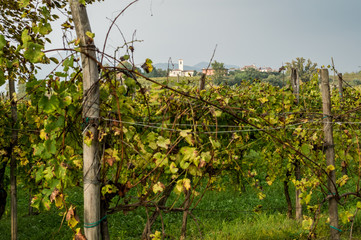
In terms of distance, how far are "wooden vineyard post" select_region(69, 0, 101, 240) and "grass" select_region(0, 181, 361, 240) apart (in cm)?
338

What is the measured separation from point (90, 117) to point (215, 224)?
18.5ft

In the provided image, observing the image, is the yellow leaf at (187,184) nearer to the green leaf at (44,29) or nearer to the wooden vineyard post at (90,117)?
the wooden vineyard post at (90,117)

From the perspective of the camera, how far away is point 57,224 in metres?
7.98

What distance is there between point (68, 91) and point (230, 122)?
2.66 metres

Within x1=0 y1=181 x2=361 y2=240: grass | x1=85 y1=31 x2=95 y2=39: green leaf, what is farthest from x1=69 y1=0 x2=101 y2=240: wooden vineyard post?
x1=0 y1=181 x2=361 y2=240: grass

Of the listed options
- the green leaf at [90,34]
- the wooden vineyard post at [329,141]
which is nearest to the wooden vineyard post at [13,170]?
the green leaf at [90,34]

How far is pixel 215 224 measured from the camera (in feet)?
24.2

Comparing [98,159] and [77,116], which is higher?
[77,116]

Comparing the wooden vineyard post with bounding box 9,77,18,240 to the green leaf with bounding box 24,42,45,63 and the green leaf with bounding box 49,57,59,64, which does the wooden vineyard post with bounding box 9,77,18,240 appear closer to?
the green leaf with bounding box 49,57,59,64

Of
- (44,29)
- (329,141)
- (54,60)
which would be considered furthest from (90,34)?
(329,141)

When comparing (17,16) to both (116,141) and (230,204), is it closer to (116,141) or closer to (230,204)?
(116,141)

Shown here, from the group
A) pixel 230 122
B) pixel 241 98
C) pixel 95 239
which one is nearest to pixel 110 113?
pixel 95 239

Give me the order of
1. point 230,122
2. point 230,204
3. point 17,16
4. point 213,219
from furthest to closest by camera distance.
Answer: point 230,204 < point 213,219 < point 17,16 < point 230,122

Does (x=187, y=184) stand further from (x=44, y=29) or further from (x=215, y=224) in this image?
(x=215, y=224)
